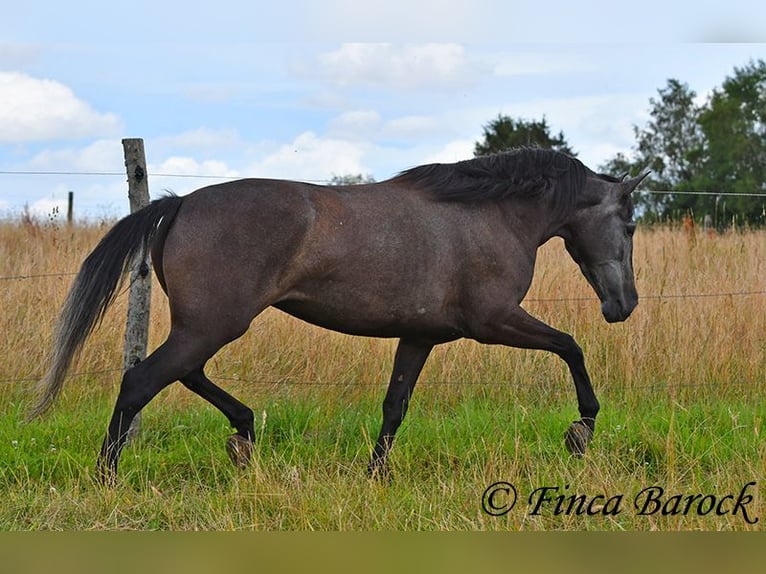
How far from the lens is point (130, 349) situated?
21.4 ft

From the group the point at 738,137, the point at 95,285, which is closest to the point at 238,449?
the point at 95,285

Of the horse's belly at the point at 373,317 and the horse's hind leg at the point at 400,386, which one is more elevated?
the horse's belly at the point at 373,317

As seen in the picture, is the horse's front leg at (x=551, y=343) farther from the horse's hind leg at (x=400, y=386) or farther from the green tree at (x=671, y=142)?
the green tree at (x=671, y=142)

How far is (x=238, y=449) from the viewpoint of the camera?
556 centimetres

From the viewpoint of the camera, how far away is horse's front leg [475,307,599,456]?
18.2 feet

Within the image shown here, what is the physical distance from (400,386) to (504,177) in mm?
1579

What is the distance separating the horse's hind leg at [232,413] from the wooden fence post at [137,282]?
1.06 m

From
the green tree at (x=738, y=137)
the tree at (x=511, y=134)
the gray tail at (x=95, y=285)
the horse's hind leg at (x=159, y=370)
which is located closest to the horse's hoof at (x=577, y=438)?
the horse's hind leg at (x=159, y=370)

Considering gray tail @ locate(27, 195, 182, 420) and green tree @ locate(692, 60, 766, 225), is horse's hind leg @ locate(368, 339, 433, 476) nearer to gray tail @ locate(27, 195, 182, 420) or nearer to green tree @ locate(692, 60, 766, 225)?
gray tail @ locate(27, 195, 182, 420)

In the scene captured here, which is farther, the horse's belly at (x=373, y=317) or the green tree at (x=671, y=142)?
the green tree at (x=671, y=142)

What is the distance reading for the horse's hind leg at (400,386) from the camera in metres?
5.84

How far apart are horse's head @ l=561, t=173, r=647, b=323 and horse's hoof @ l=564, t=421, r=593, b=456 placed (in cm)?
84

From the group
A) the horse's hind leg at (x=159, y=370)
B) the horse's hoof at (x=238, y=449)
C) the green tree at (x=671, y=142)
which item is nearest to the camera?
the horse's hind leg at (x=159, y=370)

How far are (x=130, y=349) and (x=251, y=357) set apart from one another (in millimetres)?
1640
